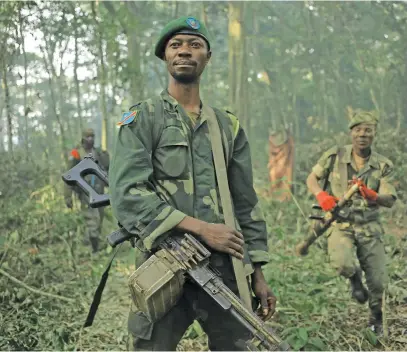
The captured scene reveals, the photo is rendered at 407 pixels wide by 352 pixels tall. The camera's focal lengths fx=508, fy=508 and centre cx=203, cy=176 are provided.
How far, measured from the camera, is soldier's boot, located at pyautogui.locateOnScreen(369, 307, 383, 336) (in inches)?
142

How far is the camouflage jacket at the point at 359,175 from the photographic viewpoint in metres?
3.77

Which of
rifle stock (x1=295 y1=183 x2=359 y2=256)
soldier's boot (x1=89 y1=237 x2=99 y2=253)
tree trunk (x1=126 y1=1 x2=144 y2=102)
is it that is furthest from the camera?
tree trunk (x1=126 y1=1 x2=144 y2=102)

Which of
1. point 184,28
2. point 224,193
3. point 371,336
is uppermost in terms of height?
point 184,28

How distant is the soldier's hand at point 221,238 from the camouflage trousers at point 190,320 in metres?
0.12

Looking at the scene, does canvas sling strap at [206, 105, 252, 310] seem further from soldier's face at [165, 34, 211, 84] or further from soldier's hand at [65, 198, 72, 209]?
soldier's hand at [65, 198, 72, 209]

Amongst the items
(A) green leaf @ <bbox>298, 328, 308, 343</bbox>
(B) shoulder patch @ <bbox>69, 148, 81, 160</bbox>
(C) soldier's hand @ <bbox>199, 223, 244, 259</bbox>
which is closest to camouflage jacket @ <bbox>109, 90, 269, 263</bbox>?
(C) soldier's hand @ <bbox>199, 223, 244, 259</bbox>

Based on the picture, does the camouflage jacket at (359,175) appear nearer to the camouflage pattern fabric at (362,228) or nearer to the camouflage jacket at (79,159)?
the camouflage pattern fabric at (362,228)

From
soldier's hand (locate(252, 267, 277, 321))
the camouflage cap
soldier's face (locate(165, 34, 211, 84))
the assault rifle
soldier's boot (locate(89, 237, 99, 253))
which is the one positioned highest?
soldier's face (locate(165, 34, 211, 84))

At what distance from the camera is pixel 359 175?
3.87 metres

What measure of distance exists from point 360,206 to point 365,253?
346 millimetres

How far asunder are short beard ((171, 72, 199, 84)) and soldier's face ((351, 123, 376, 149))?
2291 mm

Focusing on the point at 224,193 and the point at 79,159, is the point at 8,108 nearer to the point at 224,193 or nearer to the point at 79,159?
the point at 79,159

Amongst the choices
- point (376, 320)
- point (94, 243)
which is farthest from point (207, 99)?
point (376, 320)

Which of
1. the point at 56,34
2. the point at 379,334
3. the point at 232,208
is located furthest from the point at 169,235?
the point at 56,34
